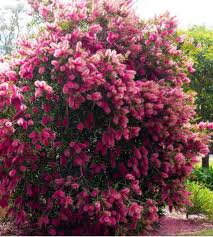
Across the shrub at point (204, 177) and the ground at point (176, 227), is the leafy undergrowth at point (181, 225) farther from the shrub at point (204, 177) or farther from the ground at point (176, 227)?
the shrub at point (204, 177)

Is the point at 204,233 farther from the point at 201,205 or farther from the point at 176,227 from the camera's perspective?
the point at 201,205

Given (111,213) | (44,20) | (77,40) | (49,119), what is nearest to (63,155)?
(49,119)

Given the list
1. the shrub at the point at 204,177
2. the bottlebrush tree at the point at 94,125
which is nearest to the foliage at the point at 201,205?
the bottlebrush tree at the point at 94,125

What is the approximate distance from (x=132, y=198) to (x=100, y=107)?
48.8 inches

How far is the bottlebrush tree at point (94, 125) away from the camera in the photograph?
631 cm

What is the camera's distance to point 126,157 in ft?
23.7

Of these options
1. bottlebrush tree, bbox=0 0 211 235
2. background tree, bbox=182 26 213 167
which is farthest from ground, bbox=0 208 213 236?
background tree, bbox=182 26 213 167

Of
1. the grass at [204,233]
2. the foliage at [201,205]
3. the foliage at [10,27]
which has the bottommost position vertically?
the grass at [204,233]

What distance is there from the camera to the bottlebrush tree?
249 inches

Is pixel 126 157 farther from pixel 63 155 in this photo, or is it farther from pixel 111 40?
pixel 111 40

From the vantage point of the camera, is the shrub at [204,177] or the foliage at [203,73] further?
the foliage at [203,73]

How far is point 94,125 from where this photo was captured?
675 centimetres

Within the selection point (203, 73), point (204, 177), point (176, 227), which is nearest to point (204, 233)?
point (176, 227)

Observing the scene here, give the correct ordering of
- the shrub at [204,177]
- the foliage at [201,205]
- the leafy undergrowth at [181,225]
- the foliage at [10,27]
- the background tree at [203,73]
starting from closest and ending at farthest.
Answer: the leafy undergrowth at [181,225]
the foliage at [201,205]
the shrub at [204,177]
the background tree at [203,73]
the foliage at [10,27]
